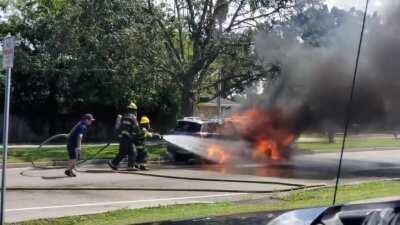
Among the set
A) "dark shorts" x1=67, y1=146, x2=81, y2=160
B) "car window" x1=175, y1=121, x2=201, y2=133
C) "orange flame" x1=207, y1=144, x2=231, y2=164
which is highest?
"car window" x1=175, y1=121, x2=201, y2=133

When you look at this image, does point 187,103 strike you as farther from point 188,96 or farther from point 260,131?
point 260,131

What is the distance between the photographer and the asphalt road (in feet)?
33.0

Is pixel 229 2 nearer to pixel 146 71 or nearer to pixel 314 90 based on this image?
pixel 146 71

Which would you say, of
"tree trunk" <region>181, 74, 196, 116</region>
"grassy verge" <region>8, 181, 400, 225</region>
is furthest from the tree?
"grassy verge" <region>8, 181, 400, 225</region>

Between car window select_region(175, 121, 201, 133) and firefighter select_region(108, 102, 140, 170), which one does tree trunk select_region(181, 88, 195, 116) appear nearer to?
car window select_region(175, 121, 201, 133)

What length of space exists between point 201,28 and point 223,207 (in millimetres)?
14064

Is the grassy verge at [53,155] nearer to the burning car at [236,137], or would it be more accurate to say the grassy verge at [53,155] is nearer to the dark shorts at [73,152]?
the burning car at [236,137]

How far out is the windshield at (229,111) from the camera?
1188 centimetres

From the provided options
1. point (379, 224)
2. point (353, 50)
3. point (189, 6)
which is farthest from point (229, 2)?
point (379, 224)

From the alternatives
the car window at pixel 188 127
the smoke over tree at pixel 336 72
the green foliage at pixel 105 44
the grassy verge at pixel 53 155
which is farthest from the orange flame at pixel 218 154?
the green foliage at pixel 105 44

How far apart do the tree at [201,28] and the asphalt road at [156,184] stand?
4.81 m

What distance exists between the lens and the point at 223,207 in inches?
363

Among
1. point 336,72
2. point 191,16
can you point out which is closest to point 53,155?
point 191,16

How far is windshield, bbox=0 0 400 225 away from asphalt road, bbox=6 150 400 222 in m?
0.04
